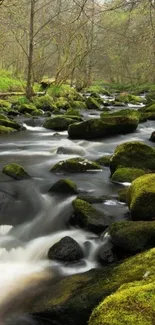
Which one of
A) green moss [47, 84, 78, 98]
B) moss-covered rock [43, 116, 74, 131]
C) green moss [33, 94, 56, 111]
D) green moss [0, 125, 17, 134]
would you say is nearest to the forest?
green moss [0, 125, 17, 134]

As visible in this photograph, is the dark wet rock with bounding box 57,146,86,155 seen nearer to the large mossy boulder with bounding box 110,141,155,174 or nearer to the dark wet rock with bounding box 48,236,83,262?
the large mossy boulder with bounding box 110,141,155,174

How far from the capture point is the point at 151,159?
6977 millimetres

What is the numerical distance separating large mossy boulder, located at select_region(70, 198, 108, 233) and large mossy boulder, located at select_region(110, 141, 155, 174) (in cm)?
214

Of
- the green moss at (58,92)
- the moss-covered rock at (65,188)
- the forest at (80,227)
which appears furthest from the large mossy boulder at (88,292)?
the green moss at (58,92)

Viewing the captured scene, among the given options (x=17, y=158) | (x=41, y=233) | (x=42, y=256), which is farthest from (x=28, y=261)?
(x=17, y=158)

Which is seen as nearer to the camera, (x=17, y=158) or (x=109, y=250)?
(x=109, y=250)

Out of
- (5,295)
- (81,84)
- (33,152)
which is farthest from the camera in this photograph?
(81,84)

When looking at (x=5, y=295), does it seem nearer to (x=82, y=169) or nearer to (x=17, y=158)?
(x=82, y=169)

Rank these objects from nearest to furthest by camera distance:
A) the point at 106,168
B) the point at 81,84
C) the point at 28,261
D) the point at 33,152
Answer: the point at 28,261, the point at 106,168, the point at 33,152, the point at 81,84

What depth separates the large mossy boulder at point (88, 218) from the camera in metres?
4.55

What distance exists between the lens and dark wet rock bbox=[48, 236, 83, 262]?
156 inches

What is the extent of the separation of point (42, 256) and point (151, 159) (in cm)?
355

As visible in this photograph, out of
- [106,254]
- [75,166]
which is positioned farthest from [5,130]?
[106,254]

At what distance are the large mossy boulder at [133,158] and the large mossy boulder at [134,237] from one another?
2940 mm
